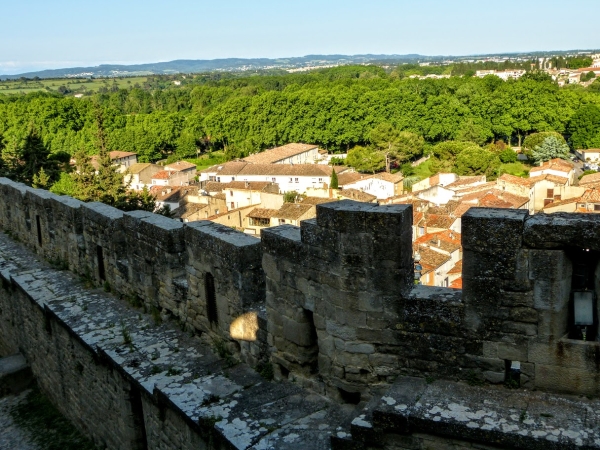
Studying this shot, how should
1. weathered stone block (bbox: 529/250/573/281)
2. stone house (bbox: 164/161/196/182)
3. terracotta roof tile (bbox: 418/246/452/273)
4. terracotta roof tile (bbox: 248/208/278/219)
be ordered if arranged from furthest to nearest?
stone house (bbox: 164/161/196/182)
terracotta roof tile (bbox: 248/208/278/219)
terracotta roof tile (bbox: 418/246/452/273)
weathered stone block (bbox: 529/250/573/281)

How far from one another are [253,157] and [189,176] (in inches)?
342

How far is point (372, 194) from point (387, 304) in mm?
49662

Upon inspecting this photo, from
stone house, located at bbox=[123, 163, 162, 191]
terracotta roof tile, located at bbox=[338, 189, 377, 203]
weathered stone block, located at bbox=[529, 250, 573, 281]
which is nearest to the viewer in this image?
weathered stone block, located at bbox=[529, 250, 573, 281]

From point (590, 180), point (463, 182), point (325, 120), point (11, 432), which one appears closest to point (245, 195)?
point (463, 182)

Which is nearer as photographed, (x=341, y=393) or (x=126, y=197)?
(x=341, y=393)

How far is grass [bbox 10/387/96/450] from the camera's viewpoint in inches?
319

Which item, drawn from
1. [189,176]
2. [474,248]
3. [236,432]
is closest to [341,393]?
[236,432]

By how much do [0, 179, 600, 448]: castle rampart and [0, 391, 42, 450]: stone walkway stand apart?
1.95 metres

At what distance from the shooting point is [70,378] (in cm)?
842

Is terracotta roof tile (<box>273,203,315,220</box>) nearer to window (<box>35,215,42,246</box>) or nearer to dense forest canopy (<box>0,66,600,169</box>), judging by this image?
window (<box>35,215,42,246</box>)

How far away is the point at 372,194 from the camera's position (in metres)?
54.1

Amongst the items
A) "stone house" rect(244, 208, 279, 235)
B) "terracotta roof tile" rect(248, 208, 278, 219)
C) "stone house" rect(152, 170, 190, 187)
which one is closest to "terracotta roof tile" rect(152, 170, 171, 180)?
"stone house" rect(152, 170, 190, 187)

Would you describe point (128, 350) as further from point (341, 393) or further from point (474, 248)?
point (474, 248)

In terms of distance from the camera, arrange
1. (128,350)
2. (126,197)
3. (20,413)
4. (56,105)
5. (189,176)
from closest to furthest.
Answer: (128,350) → (20,413) → (126,197) → (189,176) → (56,105)
